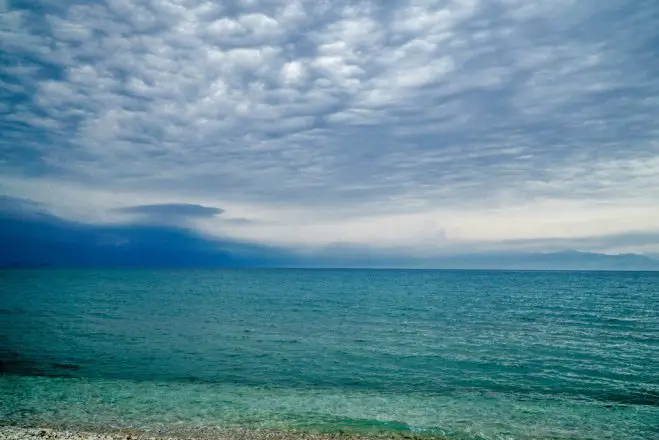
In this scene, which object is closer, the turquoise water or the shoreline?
the shoreline

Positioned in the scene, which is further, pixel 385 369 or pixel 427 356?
pixel 427 356

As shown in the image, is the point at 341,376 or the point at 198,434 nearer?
the point at 198,434

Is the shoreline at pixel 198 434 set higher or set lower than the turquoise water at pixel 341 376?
higher

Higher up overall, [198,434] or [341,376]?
[198,434]

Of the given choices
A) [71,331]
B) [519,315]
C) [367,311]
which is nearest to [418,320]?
[367,311]

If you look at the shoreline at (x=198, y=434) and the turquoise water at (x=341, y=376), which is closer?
the shoreline at (x=198, y=434)

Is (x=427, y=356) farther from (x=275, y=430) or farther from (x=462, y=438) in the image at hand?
(x=275, y=430)

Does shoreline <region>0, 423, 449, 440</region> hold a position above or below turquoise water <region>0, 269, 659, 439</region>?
above

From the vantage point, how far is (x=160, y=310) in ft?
202

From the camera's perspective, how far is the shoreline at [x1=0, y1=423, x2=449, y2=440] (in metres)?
14.9

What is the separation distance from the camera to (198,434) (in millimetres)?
15859

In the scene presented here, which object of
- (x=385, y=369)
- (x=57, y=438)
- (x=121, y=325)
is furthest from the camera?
(x=121, y=325)

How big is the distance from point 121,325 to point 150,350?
15.6m

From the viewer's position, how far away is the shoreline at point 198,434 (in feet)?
49.0
